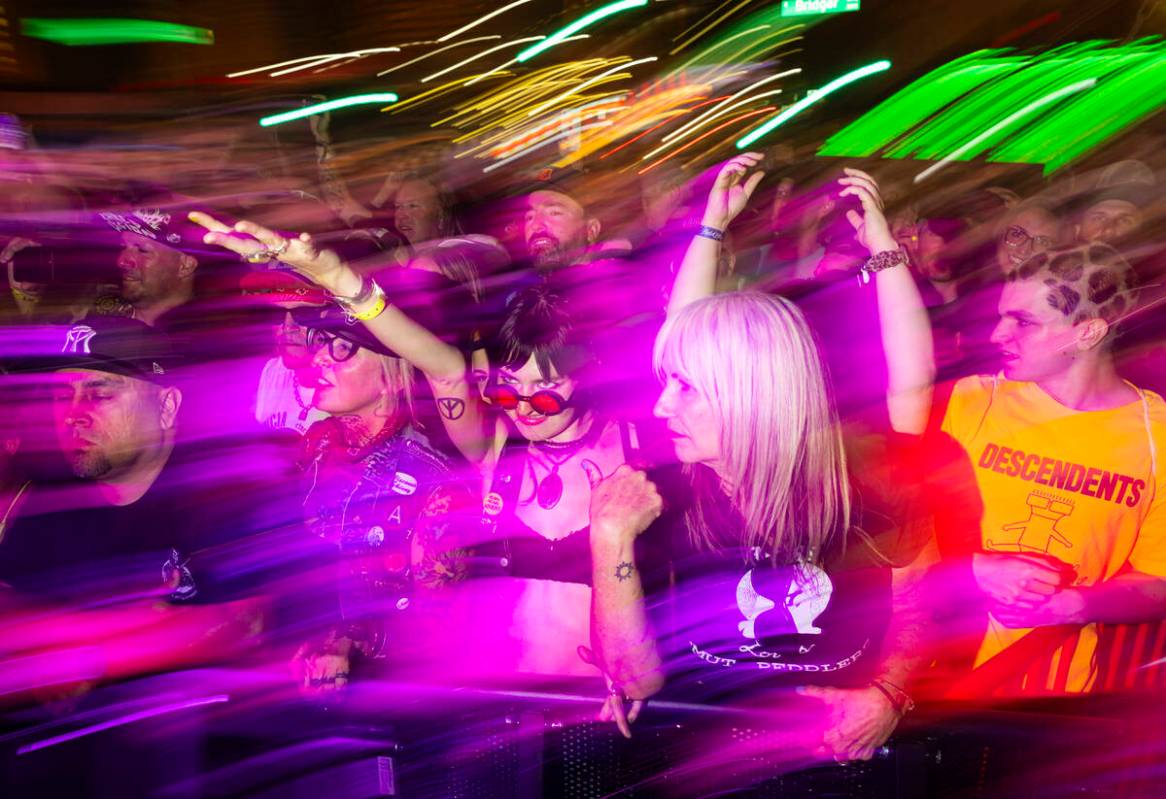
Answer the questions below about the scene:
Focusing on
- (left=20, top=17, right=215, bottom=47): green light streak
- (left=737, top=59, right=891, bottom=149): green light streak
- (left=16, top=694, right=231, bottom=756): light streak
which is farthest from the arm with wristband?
(left=20, top=17, right=215, bottom=47): green light streak

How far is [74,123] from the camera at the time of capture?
554 cm

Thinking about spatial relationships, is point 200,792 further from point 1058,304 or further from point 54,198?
point 54,198

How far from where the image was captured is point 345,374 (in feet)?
7.81

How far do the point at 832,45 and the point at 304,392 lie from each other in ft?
23.3

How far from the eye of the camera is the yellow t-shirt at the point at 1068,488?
6.97 ft

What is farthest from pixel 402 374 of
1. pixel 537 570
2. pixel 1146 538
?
pixel 1146 538

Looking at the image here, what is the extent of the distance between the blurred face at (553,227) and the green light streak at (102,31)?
4.71 metres

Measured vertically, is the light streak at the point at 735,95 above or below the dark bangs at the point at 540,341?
above

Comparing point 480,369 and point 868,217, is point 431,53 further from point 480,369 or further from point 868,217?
point 868,217

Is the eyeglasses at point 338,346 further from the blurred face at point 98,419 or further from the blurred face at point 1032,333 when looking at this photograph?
the blurred face at point 1032,333

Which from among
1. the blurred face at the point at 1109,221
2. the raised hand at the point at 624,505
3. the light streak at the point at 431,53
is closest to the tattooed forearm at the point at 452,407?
the raised hand at the point at 624,505

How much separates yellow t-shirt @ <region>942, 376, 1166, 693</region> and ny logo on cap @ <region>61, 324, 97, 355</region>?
237cm

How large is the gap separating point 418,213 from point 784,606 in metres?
2.19

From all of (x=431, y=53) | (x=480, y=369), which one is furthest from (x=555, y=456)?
(x=431, y=53)
